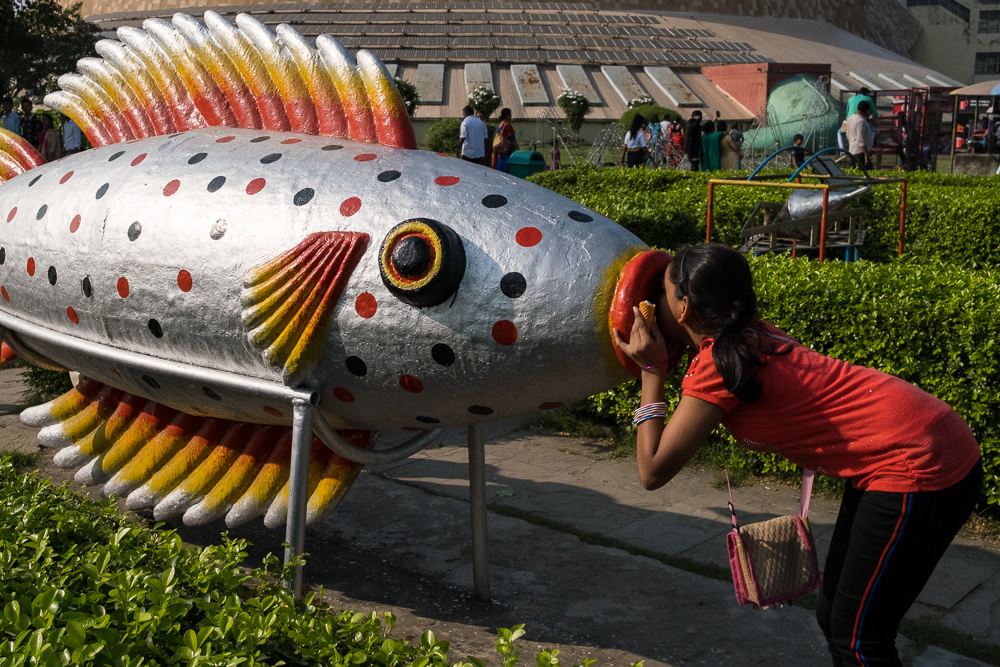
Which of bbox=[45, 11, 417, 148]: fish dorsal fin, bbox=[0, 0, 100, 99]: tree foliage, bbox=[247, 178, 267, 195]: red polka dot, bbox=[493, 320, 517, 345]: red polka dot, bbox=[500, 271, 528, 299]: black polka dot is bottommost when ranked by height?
bbox=[493, 320, 517, 345]: red polka dot

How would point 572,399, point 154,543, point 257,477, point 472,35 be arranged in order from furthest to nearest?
point 472,35
point 257,477
point 572,399
point 154,543

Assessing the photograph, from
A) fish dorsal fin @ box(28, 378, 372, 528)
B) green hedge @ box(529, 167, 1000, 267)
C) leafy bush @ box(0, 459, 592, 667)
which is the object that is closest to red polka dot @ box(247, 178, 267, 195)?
fish dorsal fin @ box(28, 378, 372, 528)

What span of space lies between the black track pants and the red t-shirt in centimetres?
5

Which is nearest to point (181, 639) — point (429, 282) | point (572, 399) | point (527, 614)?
point (429, 282)

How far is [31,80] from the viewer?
106ft

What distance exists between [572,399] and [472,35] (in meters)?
36.6

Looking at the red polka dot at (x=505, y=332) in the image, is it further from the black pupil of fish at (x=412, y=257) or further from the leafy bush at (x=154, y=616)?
the leafy bush at (x=154, y=616)

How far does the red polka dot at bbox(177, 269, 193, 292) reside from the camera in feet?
12.3

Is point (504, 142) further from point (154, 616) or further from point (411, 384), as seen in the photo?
point (154, 616)

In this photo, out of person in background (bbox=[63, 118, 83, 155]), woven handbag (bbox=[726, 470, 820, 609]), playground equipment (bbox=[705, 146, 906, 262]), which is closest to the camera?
woven handbag (bbox=[726, 470, 820, 609])

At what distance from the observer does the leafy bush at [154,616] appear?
2193mm

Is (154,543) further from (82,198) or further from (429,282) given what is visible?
(82,198)

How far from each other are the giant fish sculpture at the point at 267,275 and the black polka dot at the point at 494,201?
0.04 feet

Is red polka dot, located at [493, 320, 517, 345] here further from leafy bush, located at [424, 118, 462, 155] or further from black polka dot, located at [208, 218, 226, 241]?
leafy bush, located at [424, 118, 462, 155]
